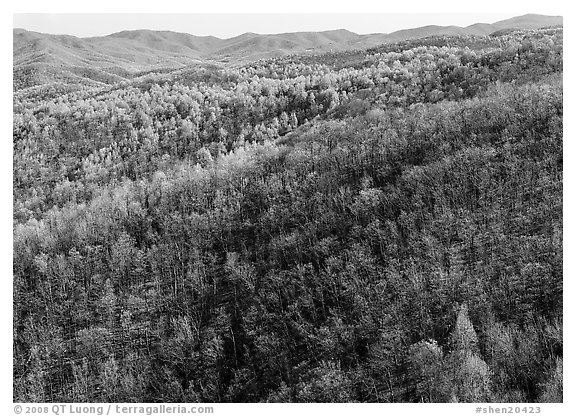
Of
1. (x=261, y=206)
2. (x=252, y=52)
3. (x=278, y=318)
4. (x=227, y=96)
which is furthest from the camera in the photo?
(x=252, y=52)

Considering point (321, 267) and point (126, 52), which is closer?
point (321, 267)

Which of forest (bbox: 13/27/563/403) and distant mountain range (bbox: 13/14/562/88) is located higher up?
distant mountain range (bbox: 13/14/562/88)

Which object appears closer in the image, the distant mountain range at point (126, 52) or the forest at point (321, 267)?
the forest at point (321, 267)

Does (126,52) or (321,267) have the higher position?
(126,52)

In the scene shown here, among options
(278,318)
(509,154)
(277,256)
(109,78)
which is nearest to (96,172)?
(277,256)

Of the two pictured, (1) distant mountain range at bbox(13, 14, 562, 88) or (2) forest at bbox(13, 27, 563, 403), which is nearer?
(2) forest at bbox(13, 27, 563, 403)

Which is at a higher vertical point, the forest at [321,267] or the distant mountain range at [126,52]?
the distant mountain range at [126,52]
